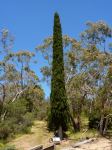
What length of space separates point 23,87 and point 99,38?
35.9ft

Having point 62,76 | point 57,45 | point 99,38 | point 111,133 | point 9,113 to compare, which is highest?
point 99,38

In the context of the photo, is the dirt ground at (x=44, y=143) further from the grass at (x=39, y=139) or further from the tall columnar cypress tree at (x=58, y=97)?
the tall columnar cypress tree at (x=58, y=97)

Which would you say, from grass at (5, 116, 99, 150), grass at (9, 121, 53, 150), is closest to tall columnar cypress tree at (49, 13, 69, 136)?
grass at (5, 116, 99, 150)

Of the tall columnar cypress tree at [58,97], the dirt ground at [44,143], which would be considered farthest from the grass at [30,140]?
the tall columnar cypress tree at [58,97]

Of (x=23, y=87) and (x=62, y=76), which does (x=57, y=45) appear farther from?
(x=23, y=87)

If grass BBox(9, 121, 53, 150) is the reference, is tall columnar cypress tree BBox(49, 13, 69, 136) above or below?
above

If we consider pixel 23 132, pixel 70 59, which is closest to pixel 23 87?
pixel 70 59

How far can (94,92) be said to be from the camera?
3256 cm

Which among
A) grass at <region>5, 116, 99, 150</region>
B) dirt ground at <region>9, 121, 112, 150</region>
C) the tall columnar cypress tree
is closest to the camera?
dirt ground at <region>9, 121, 112, 150</region>

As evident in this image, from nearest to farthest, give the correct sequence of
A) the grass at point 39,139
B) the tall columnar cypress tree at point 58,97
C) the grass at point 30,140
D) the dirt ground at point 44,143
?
the dirt ground at point 44,143
the grass at point 30,140
the grass at point 39,139
the tall columnar cypress tree at point 58,97

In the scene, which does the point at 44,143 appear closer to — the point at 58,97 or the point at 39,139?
the point at 39,139

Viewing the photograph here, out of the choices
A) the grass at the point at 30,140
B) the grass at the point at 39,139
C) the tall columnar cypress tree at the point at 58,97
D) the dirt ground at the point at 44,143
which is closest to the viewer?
the dirt ground at the point at 44,143

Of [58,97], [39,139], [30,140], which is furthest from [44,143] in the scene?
[58,97]

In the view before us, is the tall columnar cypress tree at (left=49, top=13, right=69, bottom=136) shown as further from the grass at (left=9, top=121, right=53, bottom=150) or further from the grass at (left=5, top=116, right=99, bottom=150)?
the grass at (left=9, top=121, right=53, bottom=150)
